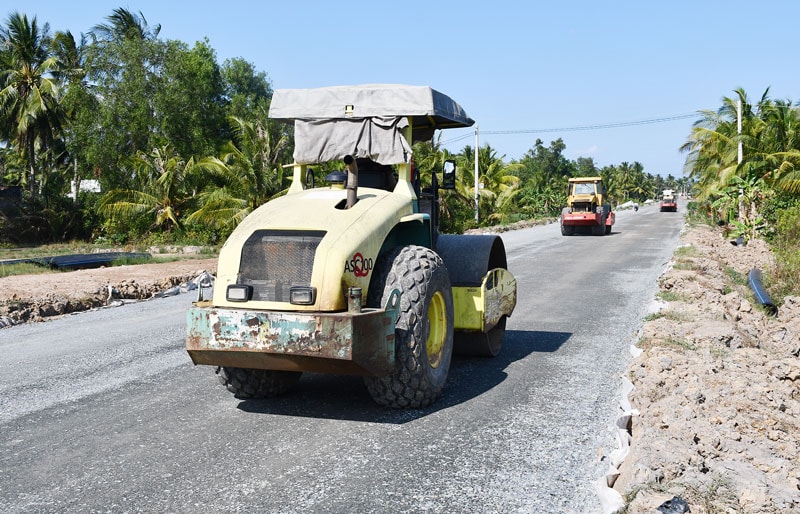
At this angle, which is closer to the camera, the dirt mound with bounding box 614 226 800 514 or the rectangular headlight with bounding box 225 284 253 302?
the dirt mound with bounding box 614 226 800 514

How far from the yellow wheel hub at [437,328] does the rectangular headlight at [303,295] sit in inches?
47.2

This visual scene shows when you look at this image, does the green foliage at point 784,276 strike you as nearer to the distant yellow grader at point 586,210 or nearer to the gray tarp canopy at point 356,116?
the gray tarp canopy at point 356,116

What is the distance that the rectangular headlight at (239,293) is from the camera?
522cm

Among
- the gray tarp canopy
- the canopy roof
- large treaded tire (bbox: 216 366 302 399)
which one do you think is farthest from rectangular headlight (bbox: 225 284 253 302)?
the canopy roof

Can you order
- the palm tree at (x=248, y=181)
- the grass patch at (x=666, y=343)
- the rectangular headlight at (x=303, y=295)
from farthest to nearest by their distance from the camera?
the palm tree at (x=248, y=181), the grass patch at (x=666, y=343), the rectangular headlight at (x=303, y=295)

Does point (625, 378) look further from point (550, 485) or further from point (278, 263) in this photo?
point (278, 263)

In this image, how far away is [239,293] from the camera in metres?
5.23

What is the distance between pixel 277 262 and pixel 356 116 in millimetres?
1771

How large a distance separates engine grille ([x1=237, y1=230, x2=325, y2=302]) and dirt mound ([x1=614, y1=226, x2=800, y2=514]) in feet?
8.01

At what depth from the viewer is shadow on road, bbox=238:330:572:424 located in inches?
223

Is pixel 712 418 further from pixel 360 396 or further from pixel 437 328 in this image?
pixel 360 396

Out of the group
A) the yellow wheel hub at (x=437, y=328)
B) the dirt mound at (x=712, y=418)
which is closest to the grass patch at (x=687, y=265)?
the dirt mound at (x=712, y=418)

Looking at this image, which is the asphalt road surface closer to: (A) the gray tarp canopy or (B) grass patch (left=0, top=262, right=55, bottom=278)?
(A) the gray tarp canopy

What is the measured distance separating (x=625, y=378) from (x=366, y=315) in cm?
273
